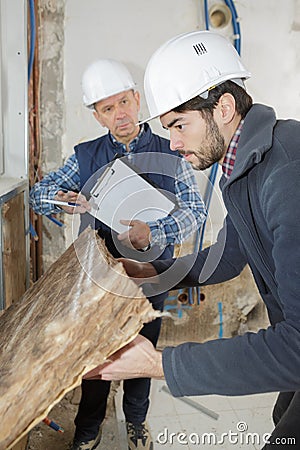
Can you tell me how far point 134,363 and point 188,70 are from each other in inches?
28.8

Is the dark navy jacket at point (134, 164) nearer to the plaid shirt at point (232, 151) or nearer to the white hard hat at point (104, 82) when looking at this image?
the white hard hat at point (104, 82)

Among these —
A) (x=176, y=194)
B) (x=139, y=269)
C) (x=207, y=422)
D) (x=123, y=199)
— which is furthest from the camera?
(x=207, y=422)

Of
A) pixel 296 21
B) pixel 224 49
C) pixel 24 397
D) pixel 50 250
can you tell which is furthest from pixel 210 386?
pixel 296 21

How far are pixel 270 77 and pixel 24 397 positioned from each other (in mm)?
2345

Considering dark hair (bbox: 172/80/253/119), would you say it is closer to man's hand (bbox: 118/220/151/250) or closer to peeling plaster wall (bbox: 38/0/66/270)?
man's hand (bbox: 118/220/151/250)

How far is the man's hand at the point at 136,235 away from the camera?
185cm

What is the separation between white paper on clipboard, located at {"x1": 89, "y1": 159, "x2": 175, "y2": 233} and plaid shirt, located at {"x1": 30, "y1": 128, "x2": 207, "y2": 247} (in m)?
0.07

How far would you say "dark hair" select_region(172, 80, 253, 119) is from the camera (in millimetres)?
1263

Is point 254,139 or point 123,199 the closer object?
point 254,139

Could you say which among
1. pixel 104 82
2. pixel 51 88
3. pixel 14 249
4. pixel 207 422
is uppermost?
pixel 104 82

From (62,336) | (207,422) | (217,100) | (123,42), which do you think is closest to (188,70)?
(217,100)

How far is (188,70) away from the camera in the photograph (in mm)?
1268

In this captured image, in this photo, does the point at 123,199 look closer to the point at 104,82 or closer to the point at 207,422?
the point at 104,82

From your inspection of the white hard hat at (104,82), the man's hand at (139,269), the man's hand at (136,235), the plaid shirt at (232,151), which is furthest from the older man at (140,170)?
the plaid shirt at (232,151)
